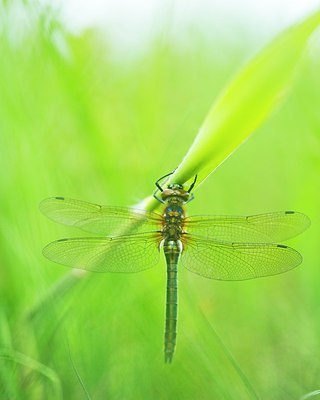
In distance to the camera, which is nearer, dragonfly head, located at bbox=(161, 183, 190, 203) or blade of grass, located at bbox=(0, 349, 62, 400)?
blade of grass, located at bbox=(0, 349, 62, 400)

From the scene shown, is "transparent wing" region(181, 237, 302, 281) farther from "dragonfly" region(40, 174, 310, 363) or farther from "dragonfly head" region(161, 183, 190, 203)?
"dragonfly head" region(161, 183, 190, 203)

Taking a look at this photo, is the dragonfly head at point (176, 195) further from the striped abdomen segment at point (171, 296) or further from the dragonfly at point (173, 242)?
the striped abdomen segment at point (171, 296)

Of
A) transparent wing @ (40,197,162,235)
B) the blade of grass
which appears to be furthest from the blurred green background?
transparent wing @ (40,197,162,235)

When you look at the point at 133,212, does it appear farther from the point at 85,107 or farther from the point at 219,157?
the point at 85,107

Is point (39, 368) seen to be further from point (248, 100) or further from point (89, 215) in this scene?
point (248, 100)

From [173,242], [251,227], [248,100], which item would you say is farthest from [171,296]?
[248,100]
